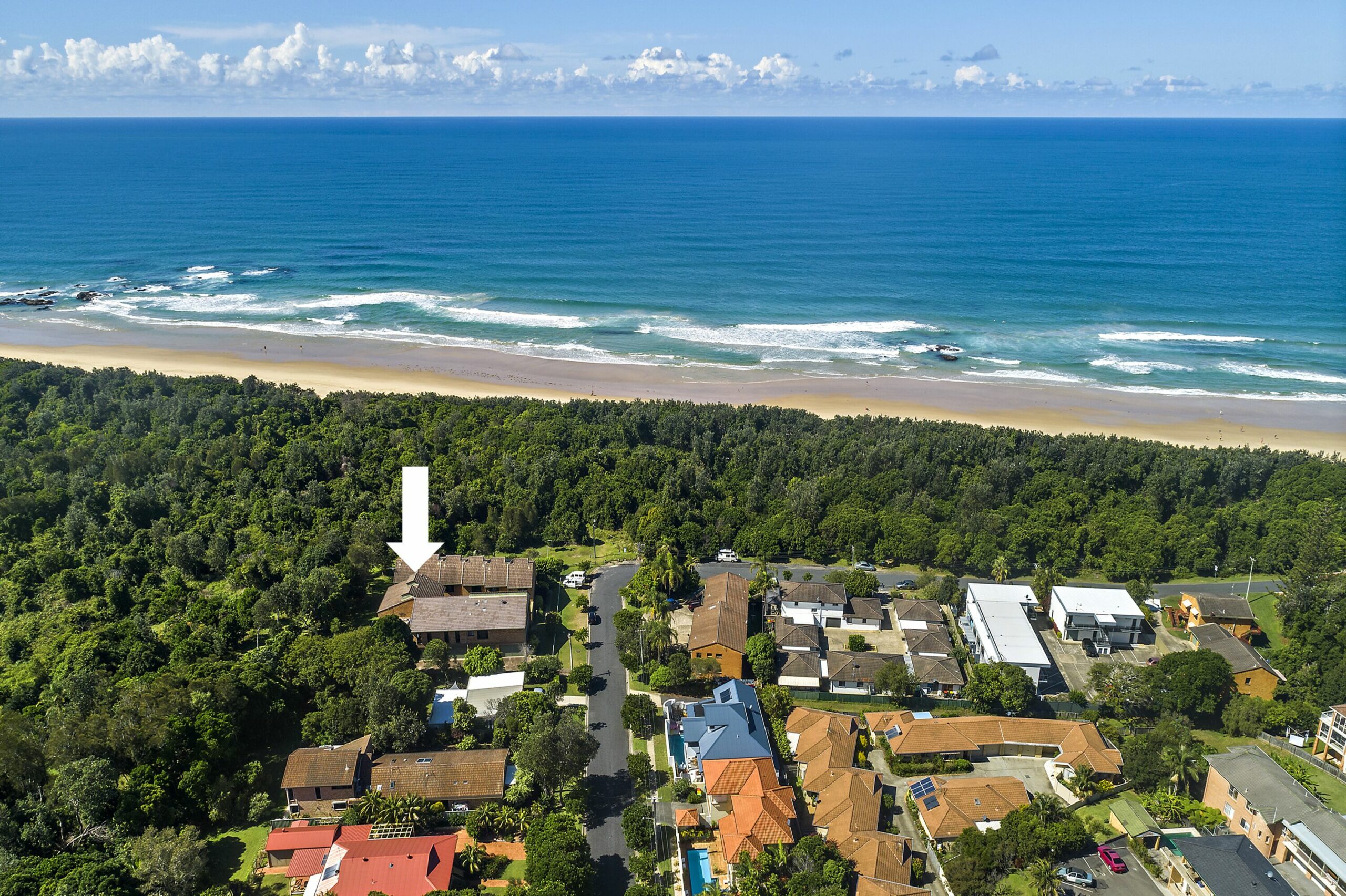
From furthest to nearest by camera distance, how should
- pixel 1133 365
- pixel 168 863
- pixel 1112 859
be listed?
pixel 1133 365, pixel 1112 859, pixel 168 863

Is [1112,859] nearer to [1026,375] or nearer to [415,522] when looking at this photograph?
[415,522]

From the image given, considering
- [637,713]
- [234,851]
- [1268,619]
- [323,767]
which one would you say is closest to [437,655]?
[323,767]

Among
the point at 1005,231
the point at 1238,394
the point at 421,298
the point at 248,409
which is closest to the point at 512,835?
the point at 248,409

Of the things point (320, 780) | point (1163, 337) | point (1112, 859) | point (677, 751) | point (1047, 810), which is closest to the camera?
point (1112, 859)

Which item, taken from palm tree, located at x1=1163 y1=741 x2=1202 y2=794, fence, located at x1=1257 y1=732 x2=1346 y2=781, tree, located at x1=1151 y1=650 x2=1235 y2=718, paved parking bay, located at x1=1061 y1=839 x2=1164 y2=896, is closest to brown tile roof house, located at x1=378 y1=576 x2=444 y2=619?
paved parking bay, located at x1=1061 y1=839 x2=1164 y2=896

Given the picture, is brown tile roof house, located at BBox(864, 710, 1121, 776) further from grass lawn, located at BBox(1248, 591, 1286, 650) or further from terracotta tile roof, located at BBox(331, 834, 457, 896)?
terracotta tile roof, located at BBox(331, 834, 457, 896)

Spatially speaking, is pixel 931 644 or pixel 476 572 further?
pixel 476 572

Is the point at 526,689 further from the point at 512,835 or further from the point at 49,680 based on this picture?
the point at 49,680
